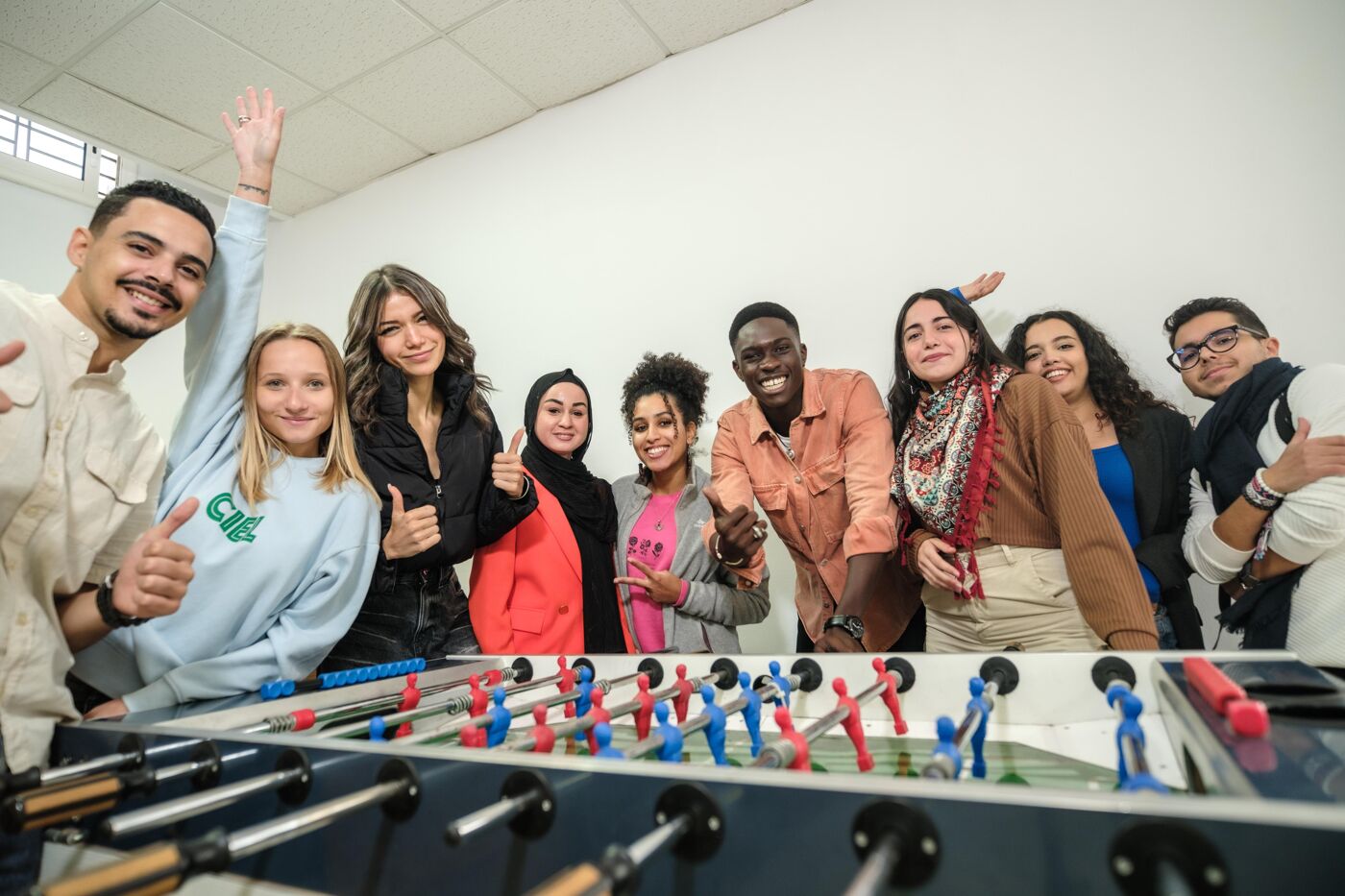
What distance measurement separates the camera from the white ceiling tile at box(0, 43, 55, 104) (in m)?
2.69

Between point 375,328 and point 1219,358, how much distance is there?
7.18 ft

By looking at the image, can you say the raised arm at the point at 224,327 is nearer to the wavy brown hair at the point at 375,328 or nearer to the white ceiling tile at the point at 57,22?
the wavy brown hair at the point at 375,328

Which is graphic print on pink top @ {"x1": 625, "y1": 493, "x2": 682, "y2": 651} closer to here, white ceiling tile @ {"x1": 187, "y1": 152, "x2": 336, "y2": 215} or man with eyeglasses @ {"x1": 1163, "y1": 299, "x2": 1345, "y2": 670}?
man with eyeglasses @ {"x1": 1163, "y1": 299, "x2": 1345, "y2": 670}

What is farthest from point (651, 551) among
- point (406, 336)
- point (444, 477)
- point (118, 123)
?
point (118, 123)

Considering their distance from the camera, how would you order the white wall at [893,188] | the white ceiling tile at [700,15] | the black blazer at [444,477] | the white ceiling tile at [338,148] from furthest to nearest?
the white ceiling tile at [338,148] < the white ceiling tile at [700,15] < the white wall at [893,188] < the black blazer at [444,477]

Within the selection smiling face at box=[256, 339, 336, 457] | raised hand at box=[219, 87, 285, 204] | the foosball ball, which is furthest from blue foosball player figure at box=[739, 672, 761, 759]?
raised hand at box=[219, 87, 285, 204]

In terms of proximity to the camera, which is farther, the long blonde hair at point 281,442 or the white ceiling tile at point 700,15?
the white ceiling tile at point 700,15

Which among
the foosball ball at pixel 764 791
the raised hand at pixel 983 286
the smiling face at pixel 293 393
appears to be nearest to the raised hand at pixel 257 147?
the smiling face at pixel 293 393

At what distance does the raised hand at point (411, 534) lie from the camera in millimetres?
1591

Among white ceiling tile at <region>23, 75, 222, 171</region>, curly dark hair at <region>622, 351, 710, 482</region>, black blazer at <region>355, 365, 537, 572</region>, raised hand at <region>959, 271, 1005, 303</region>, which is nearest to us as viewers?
black blazer at <region>355, 365, 537, 572</region>

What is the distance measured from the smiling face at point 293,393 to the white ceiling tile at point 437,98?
1.79 m

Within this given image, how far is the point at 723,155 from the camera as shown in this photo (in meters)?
2.72

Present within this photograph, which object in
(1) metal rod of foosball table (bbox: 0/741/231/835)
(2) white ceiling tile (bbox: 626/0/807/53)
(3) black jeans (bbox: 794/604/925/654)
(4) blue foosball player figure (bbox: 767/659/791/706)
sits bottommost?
(3) black jeans (bbox: 794/604/925/654)

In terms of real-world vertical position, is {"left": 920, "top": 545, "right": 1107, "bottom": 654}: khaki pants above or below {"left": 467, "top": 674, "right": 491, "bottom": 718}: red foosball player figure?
above
